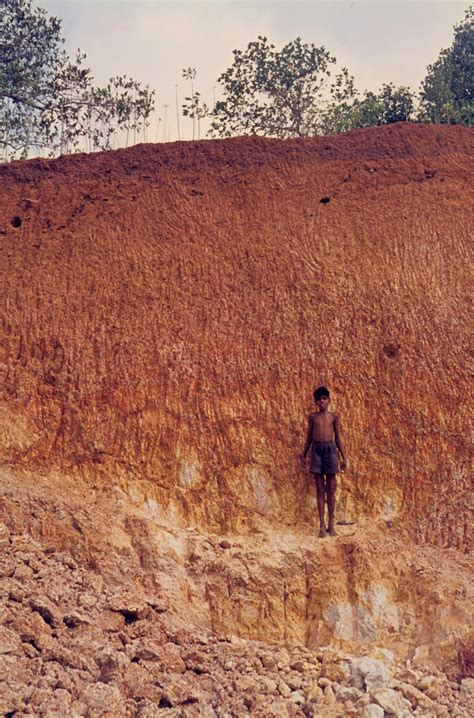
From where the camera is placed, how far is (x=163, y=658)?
22.9 ft

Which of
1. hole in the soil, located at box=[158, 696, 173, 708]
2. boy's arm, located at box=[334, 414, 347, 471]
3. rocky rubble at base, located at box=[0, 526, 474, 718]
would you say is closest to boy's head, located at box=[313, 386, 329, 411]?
boy's arm, located at box=[334, 414, 347, 471]

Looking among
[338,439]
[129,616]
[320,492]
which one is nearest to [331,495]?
[320,492]

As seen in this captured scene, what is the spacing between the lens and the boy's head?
29.6 ft

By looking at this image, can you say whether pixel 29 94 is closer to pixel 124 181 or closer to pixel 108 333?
pixel 124 181

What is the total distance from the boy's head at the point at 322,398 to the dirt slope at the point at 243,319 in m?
0.57

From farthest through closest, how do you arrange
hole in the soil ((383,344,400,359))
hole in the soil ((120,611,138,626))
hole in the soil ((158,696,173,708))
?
hole in the soil ((383,344,400,359))
hole in the soil ((120,611,138,626))
hole in the soil ((158,696,173,708))

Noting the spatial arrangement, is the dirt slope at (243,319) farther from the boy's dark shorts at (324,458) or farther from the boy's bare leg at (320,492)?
the boy's dark shorts at (324,458)

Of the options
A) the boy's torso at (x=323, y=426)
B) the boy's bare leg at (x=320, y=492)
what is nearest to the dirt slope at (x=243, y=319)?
the boy's bare leg at (x=320, y=492)

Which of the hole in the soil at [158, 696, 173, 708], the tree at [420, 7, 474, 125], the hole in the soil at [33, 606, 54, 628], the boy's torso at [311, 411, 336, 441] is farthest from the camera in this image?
the tree at [420, 7, 474, 125]

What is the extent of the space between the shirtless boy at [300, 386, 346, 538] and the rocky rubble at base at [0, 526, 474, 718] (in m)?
1.67

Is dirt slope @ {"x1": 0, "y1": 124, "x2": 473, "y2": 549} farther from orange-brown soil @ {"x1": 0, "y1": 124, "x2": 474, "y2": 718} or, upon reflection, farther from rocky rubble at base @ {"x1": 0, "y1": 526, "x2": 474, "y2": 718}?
rocky rubble at base @ {"x1": 0, "y1": 526, "x2": 474, "y2": 718}

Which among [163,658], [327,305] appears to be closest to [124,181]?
[327,305]

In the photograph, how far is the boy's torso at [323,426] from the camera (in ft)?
29.5

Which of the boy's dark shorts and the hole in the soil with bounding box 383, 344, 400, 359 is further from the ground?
the hole in the soil with bounding box 383, 344, 400, 359
